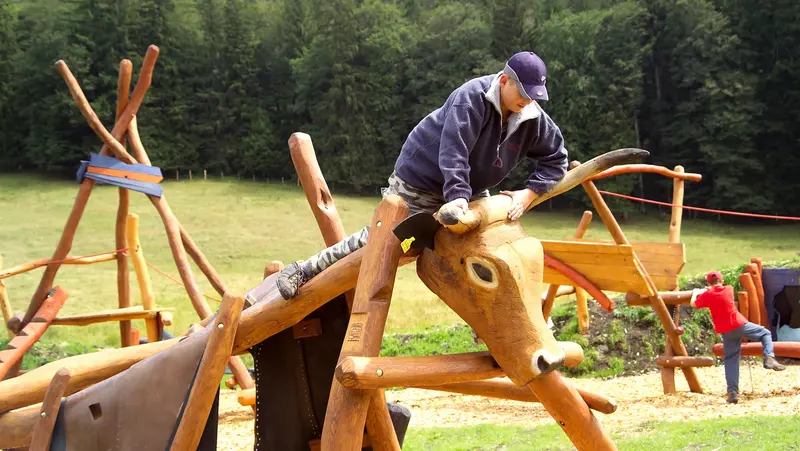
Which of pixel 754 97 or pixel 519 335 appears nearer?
pixel 519 335

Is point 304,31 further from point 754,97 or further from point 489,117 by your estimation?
point 489,117

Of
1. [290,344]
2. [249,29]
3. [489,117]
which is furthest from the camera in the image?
[249,29]

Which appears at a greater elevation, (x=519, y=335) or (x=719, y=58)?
(x=719, y=58)

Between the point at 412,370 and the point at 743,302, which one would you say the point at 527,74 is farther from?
the point at 743,302

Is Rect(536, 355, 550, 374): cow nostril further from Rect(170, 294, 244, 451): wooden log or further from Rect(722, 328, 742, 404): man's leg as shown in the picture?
Rect(722, 328, 742, 404): man's leg

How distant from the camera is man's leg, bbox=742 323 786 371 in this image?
818 centimetres

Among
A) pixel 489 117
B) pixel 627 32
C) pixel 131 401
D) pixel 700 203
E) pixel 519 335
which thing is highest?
pixel 627 32

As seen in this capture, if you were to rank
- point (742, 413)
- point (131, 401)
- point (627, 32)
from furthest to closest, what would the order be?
point (627, 32), point (742, 413), point (131, 401)

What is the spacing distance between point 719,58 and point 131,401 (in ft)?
115

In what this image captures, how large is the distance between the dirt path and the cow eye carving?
17.1 ft

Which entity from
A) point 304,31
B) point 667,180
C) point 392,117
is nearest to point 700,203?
point 667,180

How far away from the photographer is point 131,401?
3.80 m

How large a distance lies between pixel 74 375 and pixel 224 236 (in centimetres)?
2352

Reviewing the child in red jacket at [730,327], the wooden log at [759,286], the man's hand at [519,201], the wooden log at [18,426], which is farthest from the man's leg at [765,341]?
the wooden log at [18,426]
